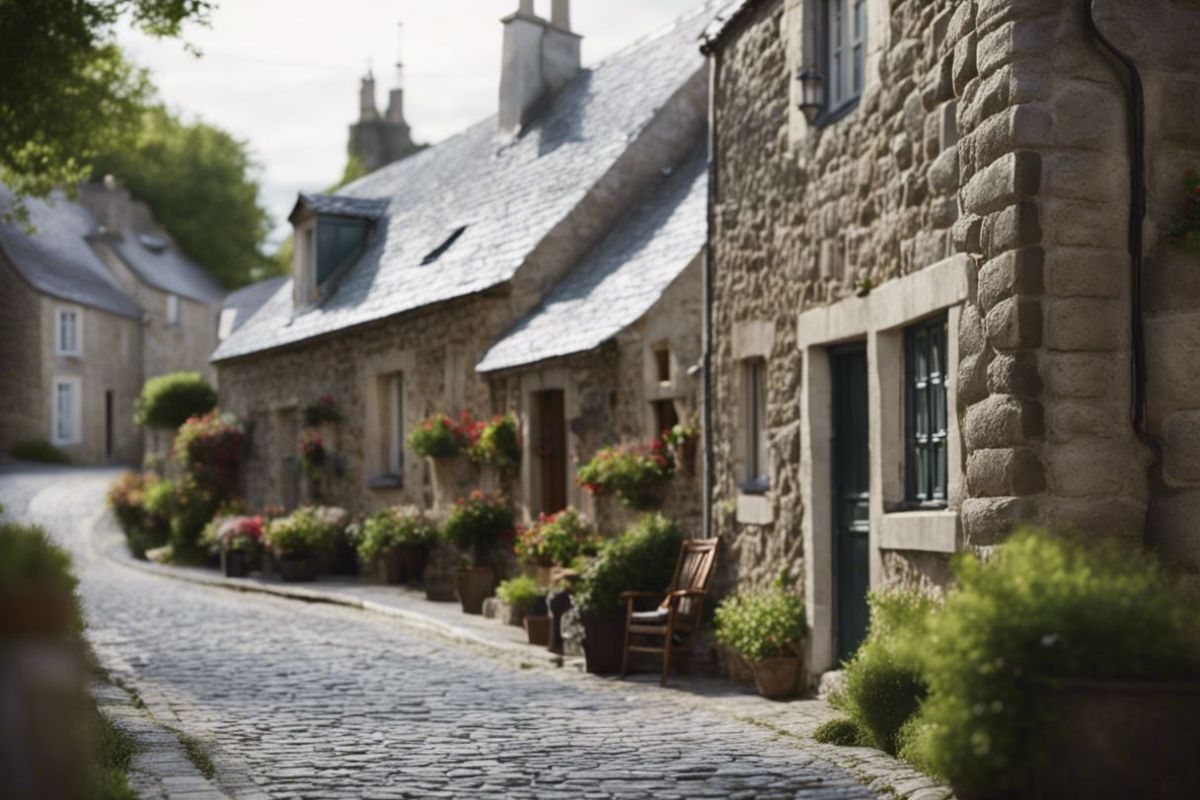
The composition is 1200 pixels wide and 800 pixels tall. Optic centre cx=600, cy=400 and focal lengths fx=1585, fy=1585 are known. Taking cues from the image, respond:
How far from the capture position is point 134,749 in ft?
24.4

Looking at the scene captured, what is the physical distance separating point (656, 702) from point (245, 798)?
4055 millimetres

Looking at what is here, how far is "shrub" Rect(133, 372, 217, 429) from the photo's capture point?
32344 mm

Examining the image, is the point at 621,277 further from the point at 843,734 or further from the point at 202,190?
the point at 202,190

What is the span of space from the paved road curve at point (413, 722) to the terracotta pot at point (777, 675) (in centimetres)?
65

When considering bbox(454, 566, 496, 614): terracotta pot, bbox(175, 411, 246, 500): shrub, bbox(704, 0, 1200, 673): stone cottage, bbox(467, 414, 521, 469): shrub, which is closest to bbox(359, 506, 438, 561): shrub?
bbox(467, 414, 521, 469): shrub

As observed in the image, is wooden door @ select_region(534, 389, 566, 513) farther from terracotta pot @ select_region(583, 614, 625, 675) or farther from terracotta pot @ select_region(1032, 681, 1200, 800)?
terracotta pot @ select_region(1032, 681, 1200, 800)

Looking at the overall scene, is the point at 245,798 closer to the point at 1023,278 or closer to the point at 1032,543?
the point at 1032,543

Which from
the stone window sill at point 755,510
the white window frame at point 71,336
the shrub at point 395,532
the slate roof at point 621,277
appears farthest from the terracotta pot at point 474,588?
the white window frame at point 71,336

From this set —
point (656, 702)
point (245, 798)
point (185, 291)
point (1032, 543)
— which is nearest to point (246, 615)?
point (656, 702)

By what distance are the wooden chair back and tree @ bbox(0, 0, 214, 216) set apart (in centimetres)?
619

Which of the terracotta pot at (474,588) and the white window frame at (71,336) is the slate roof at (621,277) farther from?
the white window frame at (71,336)

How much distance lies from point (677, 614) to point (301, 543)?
1077cm

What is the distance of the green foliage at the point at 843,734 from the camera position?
8039 millimetres

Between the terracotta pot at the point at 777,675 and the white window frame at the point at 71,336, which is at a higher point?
the white window frame at the point at 71,336
